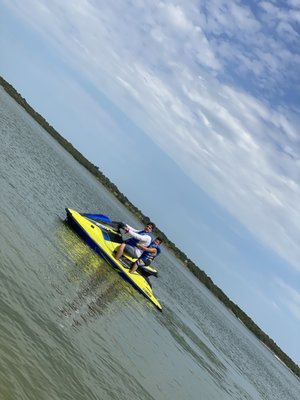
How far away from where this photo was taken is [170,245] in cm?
13412

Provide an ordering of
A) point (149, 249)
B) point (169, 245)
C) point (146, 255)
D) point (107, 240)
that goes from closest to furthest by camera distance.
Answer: point (107, 240) < point (149, 249) < point (146, 255) < point (169, 245)

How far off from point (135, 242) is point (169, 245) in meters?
105

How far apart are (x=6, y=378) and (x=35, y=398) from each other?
0.82 meters

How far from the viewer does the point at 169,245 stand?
5281 inches

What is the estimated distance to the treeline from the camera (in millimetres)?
111375

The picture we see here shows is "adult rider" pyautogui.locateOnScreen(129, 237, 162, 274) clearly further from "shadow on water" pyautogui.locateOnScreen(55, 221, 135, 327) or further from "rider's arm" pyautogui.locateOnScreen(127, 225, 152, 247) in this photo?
"shadow on water" pyautogui.locateOnScreen(55, 221, 135, 327)

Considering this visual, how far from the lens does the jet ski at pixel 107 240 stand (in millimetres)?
28938

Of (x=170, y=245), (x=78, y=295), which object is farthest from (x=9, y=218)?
(x=170, y=245)

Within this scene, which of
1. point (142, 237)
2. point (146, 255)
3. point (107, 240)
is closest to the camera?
point (142, 237)

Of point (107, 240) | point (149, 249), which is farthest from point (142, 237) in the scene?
point (107, 240)

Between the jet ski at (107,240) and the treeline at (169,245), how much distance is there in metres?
82.1

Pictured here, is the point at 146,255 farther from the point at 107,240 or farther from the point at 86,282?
the point at 86,282

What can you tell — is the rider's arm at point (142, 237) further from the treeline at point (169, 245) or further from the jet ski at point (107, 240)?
the treeline at point (169, 245)

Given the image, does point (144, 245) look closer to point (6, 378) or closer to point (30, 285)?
point (30, 285)
